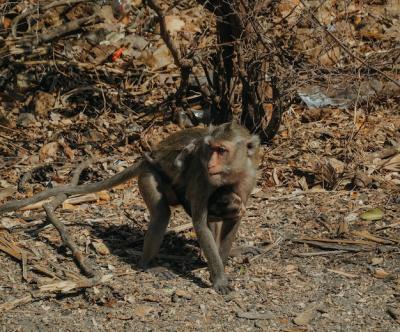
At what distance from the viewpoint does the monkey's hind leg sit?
7602 mm

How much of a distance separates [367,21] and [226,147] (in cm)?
666

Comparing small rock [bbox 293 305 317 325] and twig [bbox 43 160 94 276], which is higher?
twig [bbox 43 160 94 276]

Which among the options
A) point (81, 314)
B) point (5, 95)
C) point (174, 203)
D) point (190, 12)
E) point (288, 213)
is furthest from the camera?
point (190, 12)

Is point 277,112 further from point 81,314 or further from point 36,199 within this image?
point 81,314

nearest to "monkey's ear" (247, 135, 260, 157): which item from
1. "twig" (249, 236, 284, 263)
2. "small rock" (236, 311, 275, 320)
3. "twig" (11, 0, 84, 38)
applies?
"twig" (249, 236, 284, 263)

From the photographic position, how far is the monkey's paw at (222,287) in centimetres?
708

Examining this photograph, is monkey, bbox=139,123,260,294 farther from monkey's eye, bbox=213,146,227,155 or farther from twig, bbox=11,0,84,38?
twig, bbox=11,0,84,38

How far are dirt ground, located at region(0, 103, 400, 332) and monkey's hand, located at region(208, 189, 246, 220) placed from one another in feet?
2.05

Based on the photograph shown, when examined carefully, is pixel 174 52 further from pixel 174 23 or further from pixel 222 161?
pixel 174 23

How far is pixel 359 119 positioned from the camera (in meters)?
11.2

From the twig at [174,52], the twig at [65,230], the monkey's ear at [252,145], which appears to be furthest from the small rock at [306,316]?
the twig at [174,52]

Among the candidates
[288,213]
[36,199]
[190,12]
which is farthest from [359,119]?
[36,199]

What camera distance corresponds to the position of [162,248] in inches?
324

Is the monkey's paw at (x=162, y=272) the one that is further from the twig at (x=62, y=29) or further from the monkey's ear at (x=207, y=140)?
the twig at (x=62, y=29)
